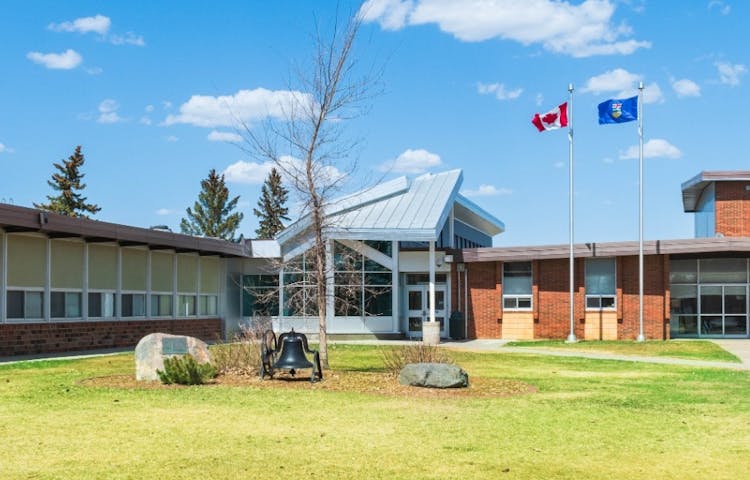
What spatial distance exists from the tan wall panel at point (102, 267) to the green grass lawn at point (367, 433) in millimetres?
12451

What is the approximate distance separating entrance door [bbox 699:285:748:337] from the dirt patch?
66.7 feet

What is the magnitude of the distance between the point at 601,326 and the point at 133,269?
17.1m

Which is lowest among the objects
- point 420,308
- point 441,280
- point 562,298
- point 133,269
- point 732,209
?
point 420,308

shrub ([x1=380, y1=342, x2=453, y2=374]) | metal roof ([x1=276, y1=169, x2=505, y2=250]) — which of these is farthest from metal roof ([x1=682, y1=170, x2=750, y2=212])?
shrub ([x1=380, y1=342, x2=453, y2=374])

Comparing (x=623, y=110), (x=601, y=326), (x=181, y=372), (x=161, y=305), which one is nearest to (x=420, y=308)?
(x=601, y=326)

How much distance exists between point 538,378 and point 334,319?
18629mm

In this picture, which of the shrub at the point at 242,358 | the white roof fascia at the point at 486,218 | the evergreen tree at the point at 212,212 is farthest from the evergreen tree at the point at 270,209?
the shrub at the point at 242,358

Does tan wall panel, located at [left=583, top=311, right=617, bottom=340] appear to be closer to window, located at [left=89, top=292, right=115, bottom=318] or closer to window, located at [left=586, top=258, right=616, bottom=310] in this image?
window, located at [left=586, top=258, right=616, bottom=310]

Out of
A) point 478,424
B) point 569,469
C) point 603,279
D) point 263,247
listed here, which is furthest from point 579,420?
point 263,247

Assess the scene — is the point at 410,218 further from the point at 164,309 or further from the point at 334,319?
the point at 164,309

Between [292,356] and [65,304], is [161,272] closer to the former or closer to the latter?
[65,304]

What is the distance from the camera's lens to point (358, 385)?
55.9ft

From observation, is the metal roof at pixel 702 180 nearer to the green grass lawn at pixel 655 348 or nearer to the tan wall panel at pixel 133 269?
the green grass lawn at pixel 655 348

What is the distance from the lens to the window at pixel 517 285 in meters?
36.9
